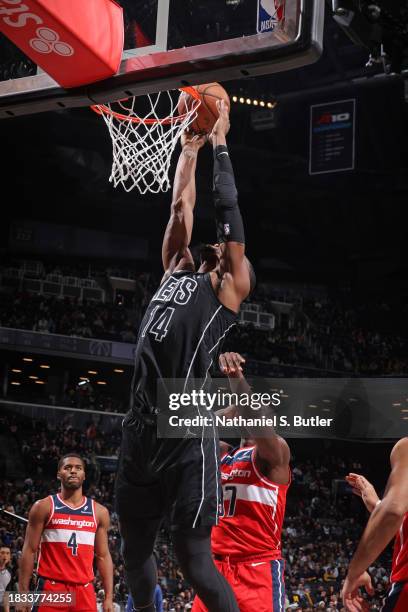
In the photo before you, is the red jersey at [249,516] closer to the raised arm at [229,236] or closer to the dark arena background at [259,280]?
the raised arm at [229,236]

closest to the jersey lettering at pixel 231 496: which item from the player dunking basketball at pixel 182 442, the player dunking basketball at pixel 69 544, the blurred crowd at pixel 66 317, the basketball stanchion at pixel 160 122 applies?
the player dunking basketball at pixel 182 442

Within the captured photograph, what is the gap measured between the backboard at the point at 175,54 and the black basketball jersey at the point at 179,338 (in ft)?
3.27

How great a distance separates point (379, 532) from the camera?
3.01m

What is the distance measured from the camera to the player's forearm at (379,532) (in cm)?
298

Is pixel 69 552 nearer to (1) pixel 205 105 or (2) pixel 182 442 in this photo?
(2) pixel 182 442

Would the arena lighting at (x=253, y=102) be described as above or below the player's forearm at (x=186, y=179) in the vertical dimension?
above

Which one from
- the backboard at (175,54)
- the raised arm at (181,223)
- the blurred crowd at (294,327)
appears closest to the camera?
the backboard at (175,54)

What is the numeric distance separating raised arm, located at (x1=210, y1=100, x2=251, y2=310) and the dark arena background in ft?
39.5

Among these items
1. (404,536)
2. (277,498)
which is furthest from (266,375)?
(404,536)

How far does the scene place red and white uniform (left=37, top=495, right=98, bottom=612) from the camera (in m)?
6.27

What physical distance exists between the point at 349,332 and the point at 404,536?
19.9m

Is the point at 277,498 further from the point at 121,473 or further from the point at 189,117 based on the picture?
the point at 189,117

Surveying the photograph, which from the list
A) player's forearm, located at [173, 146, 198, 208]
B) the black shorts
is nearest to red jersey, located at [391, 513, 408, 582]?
the black shorts

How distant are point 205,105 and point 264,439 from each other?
1885 mm
